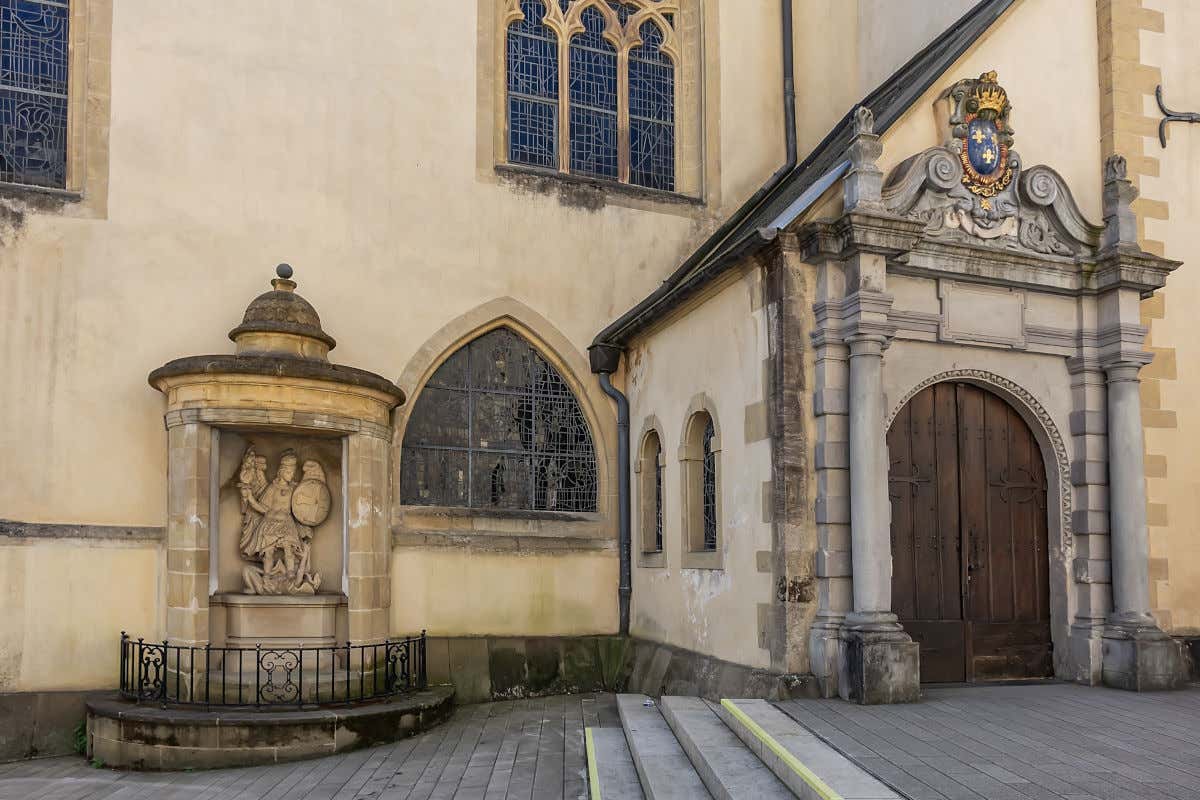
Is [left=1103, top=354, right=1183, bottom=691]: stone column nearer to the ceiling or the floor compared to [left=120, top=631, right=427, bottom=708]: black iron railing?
nearer to the ceiling

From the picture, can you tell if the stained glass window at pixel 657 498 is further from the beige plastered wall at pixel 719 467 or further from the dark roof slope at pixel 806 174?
the dark roof slope at pixel 806 174

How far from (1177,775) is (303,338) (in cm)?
789

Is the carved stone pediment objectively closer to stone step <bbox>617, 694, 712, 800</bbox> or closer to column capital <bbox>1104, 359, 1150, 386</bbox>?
column capital <bbox>1104, 359, 1150, 386</bbox>

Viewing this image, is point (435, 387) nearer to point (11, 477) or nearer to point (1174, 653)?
point (11, 477)

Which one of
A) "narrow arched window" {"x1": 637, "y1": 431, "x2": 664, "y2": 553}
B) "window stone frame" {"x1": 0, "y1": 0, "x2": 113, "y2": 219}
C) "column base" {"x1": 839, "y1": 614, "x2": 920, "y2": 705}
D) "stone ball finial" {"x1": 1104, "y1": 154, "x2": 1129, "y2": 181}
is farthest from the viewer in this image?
"narrow arched window" {"x1": 637, "y1": 431, "x2": 664, "y2": 553}

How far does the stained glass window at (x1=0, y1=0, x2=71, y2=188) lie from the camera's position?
11.1m

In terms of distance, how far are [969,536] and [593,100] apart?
6.80 m

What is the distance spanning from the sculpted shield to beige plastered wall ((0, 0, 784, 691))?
3.51 ft

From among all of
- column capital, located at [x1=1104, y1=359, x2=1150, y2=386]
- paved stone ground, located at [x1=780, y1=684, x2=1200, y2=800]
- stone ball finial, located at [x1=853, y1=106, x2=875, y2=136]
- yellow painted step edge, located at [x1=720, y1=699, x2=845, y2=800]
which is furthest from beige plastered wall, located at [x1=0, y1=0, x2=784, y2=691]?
column capital, located at [x1=1104, y1=359, x2=1150, y2=386]

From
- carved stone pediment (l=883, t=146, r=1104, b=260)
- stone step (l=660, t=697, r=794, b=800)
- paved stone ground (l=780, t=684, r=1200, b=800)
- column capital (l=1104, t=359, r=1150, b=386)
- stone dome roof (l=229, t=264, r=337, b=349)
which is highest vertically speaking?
carved stone pediment (l=883, t=146, r=1104, b=260)

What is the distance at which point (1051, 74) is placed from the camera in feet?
35.4

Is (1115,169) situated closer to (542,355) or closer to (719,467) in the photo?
(719,467)

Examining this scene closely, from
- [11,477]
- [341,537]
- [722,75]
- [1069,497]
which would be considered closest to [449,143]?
[722,75]

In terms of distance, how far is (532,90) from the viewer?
1313 cm
